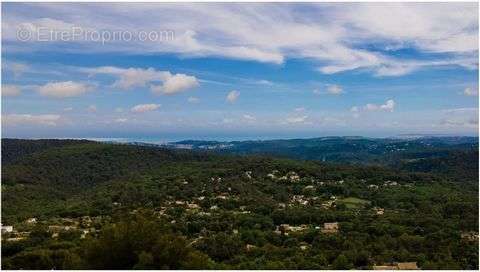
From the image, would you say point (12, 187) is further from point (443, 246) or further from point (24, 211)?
point (443, 246)

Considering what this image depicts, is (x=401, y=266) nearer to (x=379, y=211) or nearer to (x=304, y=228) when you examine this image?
(x=304, y=228)

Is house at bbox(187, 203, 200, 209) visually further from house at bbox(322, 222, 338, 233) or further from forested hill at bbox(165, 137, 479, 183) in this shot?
forested hill at bbox(165, 137, 479, 183)

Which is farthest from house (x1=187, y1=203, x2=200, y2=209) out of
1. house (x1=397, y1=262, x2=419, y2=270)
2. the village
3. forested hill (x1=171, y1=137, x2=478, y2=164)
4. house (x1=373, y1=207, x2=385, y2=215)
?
forested hill (x1=171, y1=137, x2=478, y2=164)

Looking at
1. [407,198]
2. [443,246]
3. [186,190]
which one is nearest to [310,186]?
[407,198]

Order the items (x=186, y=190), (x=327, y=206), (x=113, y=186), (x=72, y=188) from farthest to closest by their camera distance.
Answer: (x=72, y=188) → (x=113, y=186) → (x=186, y=190) → (x=327, y=206)

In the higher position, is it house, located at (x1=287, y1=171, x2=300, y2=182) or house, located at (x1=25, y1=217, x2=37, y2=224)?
house, located at (x1=287, y1=171, x2=300, y2=182)

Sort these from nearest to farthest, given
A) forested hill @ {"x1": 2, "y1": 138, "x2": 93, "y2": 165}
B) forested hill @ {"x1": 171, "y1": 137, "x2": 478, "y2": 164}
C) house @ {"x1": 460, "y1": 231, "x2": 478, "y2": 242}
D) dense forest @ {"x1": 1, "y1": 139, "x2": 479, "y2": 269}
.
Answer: dense forest @ {"x1": 1, "y1": 139, "x2": 479, "y2": 269} < house @ {"x1": 460, "y1": 231, "x2": 478, "y2": 242} < forested hill @ {"x1": 2, "y1": 138, "x2": 93, "y2": 165} < forested hill @ {"x1": 171, "y1": 137, "x2": 478, "y2": 164}
